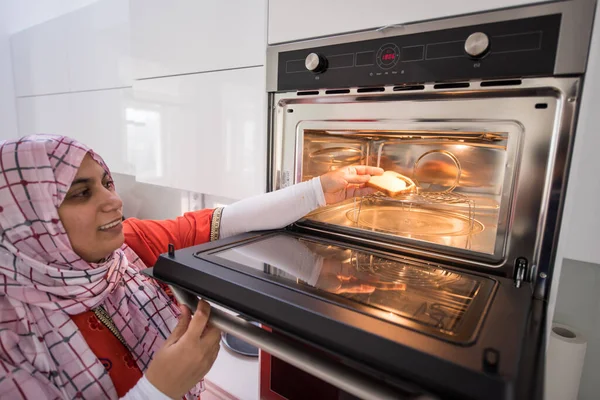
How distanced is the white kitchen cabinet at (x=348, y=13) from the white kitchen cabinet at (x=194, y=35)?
20cm

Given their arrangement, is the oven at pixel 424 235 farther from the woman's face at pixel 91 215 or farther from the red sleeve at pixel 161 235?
the red sleeve at pixel 161 235

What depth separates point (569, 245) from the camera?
502 millimetres

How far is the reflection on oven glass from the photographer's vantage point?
46 centimetres

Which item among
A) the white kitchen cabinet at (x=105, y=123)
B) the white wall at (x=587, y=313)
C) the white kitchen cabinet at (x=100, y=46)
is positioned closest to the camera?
the white wall at (x=587, y=313)

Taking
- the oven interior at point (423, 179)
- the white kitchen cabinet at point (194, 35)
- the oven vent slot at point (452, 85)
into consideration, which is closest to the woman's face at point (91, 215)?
the oven interior at point (423, 179)

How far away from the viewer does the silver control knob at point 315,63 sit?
0.73 meters

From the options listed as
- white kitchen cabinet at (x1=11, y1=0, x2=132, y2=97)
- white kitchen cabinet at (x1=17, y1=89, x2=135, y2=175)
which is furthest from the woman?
white kitchen cabinet at (x1=11, y1=0, x2=132, y2=97)

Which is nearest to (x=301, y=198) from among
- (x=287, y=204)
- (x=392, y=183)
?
(x=287, y=204)

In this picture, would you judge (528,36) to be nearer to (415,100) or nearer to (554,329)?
(415,100)

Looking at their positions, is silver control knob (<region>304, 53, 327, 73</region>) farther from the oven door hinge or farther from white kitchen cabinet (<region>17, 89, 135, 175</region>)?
white kitchen cabinet (<region>17, 89, 135, 175</region>)

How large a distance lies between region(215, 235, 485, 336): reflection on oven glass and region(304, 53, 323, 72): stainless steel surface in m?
0.38

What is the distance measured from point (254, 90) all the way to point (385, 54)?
1.62 feet

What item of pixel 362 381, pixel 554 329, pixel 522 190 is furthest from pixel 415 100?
pixel 554 329

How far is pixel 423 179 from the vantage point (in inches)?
35.5
